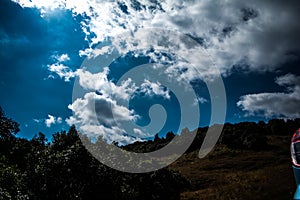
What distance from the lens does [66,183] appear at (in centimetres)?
1873

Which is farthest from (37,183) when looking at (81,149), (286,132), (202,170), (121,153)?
(286,132)

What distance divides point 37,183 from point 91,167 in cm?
401

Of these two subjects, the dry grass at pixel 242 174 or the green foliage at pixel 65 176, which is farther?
the dry grass at pixel 242 174

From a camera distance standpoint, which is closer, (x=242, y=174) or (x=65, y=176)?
(x=65, y=176)

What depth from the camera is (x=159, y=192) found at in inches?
992

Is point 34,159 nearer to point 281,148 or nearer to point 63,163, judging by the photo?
point 63,163

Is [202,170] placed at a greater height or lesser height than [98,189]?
greater

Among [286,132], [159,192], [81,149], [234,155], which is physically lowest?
[159,192]

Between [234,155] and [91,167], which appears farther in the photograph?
[234,155]

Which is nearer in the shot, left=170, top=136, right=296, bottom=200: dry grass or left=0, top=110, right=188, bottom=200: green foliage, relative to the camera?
left=0, top=110, right=188, bottom=200: green foliage

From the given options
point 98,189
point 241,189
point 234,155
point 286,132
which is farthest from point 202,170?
point 286,132

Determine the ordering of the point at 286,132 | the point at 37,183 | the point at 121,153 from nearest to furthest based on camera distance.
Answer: the point at 37,183 < the point at 121,153 < the point at 286,132

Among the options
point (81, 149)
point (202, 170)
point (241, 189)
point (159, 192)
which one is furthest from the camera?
point (202, 170)

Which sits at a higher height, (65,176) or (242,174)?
(242,174)
